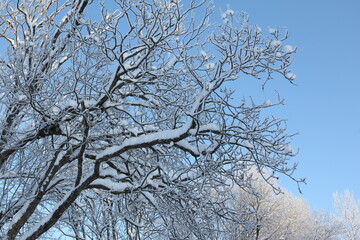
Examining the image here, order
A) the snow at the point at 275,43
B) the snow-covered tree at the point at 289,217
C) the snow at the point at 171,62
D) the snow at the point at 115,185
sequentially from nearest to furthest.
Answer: the snow at the point at 275,43, the snow at the point at 115,185, the snow at the point at 171,62, the snow-covered tree at the point at 289,217

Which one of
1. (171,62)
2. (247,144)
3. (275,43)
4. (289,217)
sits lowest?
(247,144)

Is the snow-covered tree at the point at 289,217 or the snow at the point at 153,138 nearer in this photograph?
the snow at the point at 153,138

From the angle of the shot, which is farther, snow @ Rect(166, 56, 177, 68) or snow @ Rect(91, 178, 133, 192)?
snow @ Rect(166, 56, 177, 68)

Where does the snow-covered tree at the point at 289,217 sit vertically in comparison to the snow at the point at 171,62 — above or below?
above

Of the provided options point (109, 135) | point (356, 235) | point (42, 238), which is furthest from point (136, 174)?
point (356, 235)

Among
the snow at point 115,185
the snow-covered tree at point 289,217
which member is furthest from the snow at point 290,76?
the snow-covered tree at point 289,217

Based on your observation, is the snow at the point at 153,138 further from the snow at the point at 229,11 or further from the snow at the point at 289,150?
the snow at the point at 229,11

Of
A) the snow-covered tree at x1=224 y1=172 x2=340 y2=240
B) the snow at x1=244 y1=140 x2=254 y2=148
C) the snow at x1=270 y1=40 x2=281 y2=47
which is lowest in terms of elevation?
the snow at x1=244 y1=140 x2=254 y2=148

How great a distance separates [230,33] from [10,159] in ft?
15.6

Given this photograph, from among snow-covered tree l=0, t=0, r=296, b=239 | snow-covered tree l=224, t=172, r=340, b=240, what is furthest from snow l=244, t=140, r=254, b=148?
snow-covered tree l=224, t=172, r=340, b=240

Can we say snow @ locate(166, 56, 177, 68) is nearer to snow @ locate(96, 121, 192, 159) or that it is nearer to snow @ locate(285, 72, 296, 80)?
snow @ locate(96, 121, 192, 159)

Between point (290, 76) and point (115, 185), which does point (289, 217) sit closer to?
point (115, 185)

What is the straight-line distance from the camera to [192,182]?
564 cm

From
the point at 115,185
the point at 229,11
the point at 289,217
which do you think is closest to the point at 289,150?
the point at 229,11
